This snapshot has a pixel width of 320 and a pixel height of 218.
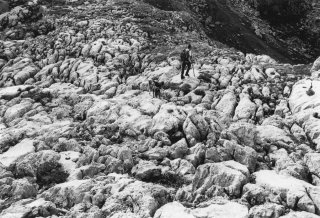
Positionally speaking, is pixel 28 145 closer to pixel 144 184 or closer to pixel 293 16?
pixel 144 184

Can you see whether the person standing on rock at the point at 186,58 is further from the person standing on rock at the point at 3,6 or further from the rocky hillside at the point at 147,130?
the person standing on rock at the point at 3,6

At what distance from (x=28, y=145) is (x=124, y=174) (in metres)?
8.27

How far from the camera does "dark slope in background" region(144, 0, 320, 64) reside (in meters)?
58.0

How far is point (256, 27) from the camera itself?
6388cm

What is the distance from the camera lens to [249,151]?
22.7m

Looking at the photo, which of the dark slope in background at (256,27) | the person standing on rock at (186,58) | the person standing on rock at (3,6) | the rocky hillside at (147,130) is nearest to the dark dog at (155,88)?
the rocky hillside at (147,130)

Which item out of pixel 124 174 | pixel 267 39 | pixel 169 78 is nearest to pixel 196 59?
pixel 169 78

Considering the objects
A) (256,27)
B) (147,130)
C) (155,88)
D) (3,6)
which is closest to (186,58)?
(155,88)

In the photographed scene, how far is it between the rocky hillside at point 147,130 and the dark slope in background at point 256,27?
14.5 metres

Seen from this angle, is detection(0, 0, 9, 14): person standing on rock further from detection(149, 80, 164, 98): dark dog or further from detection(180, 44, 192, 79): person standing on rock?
detection(180, 44, 192, 79): person standing on rock

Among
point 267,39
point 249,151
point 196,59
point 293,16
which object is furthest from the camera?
point 293,16

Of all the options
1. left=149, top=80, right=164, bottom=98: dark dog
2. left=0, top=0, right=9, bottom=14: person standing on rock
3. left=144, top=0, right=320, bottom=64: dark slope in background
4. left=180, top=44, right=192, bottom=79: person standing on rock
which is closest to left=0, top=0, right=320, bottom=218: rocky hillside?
left=149, top=80, right=164, bottom=98: dark dog

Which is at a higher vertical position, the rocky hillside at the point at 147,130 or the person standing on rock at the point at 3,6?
the person standing on rock at the point at 3,6

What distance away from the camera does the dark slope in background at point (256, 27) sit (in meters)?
58.0
